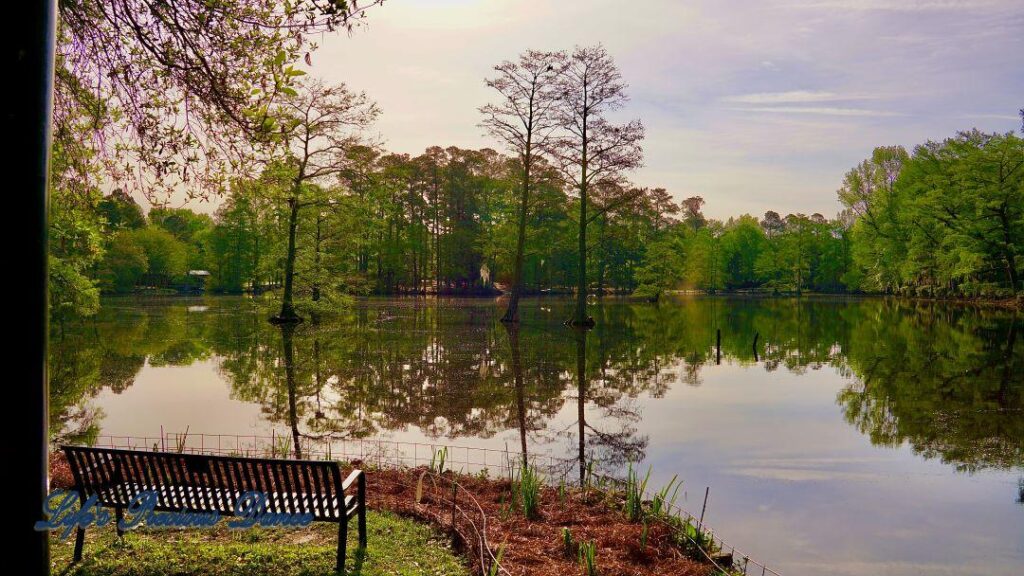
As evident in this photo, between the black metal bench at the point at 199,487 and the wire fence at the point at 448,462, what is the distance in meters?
1.42

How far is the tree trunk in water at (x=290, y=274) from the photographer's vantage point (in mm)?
38750

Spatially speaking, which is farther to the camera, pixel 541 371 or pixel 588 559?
pixel 541 371

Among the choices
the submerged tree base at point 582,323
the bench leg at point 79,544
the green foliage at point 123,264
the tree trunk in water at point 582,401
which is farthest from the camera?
the green foliage at point 123,264

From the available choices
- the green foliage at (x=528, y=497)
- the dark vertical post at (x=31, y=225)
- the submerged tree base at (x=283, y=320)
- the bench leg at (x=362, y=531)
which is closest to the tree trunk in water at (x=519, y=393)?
the green foliage at (x=528, y=497)

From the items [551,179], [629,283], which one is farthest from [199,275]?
→ [551,179]

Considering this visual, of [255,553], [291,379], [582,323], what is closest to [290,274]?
[582,323]

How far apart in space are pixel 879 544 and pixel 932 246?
225 feet

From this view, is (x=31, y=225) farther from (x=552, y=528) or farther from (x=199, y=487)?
(x=552, y=528)

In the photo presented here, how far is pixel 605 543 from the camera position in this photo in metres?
7.28

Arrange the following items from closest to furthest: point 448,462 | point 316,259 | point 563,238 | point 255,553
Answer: point 255,553, point 448,462, point 316,259, point 563,238

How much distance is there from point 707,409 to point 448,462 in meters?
7.79

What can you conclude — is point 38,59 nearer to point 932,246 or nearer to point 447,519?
point 447,519

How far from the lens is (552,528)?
7777 millimetres

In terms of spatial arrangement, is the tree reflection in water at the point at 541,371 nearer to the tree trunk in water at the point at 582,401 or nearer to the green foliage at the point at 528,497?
the tree trunk in water at the point at 582,401
